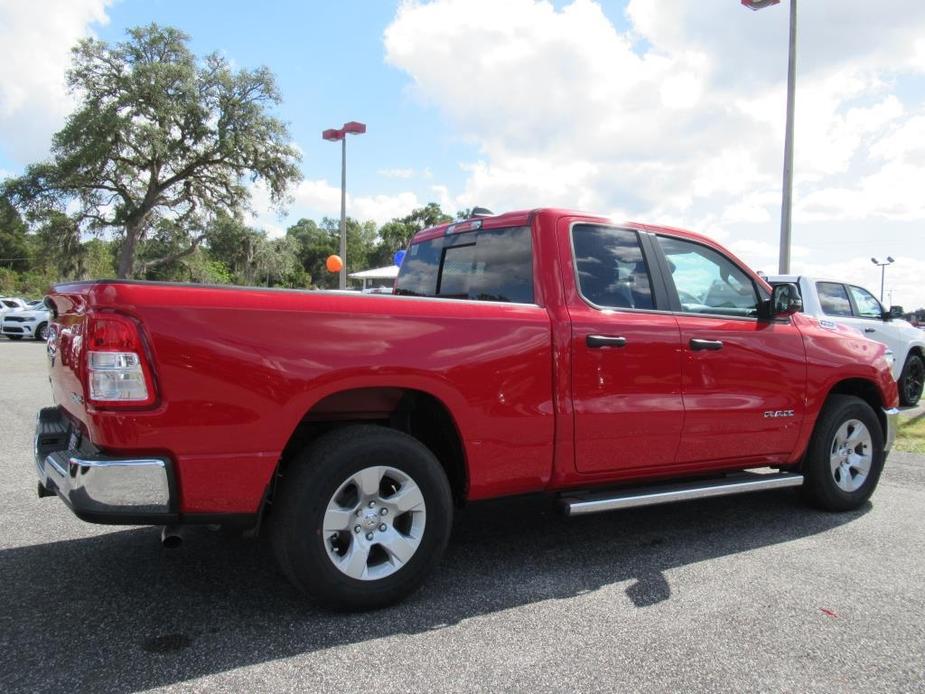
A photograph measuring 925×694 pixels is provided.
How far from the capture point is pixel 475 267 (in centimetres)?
414

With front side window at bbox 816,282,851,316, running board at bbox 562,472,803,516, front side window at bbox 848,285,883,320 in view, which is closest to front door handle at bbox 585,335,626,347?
running board at bbox 562,472,803,516

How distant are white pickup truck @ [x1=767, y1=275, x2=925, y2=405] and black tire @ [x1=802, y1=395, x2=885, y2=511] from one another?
4032mm

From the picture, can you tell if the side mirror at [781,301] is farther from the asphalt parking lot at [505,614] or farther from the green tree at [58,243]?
the green tree at [58,243]

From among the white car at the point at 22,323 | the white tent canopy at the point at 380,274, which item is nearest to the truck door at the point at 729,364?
the white tent canopy at the point at 380,274

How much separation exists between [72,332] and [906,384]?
11376 millimetres

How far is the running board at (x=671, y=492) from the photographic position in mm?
3619

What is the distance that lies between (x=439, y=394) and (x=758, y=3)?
31.5ft

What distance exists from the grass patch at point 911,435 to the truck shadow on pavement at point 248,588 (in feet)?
10.8

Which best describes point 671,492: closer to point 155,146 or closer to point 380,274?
point 380,274

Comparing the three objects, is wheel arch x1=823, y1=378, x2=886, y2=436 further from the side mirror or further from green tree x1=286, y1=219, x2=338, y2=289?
green tree x1=286, y1=219, x2=338, y2=289

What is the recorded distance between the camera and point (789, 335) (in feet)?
14.9

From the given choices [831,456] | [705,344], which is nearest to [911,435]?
[831,456]

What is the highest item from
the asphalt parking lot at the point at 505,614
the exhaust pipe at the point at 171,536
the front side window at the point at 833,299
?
the front side window at the point at 833,299

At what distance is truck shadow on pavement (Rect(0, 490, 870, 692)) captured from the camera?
271 cm
